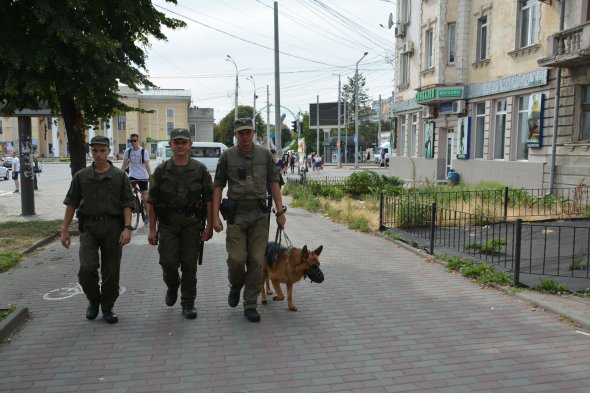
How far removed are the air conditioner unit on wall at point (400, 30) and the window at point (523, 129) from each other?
11.8 meters

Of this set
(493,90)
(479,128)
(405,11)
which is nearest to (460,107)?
(479,128)

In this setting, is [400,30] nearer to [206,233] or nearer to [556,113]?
[556,113]

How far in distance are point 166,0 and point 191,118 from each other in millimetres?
83924

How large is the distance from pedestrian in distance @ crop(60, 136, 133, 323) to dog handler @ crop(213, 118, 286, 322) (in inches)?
36.7

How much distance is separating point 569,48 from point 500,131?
19.5 ft

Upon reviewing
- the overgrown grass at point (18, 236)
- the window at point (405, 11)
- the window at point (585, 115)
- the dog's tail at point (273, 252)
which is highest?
A: the window at point (405, 11)

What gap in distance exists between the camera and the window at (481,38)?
21.9 m

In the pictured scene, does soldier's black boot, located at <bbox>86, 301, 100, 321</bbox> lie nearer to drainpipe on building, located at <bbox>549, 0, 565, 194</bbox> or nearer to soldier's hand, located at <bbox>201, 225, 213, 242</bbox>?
soldier's hand, located at <bbox>201, 225, 213, 242</bbox>

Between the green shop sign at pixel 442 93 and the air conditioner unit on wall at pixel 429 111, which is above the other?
the green shop sign at pixel 442 93

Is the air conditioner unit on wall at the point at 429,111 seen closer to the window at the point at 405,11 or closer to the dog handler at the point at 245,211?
the window at the point at 405,11

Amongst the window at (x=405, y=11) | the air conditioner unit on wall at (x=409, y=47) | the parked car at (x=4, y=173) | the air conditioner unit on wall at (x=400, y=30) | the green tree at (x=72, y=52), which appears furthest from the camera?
the parked car at (x=4, y=173)

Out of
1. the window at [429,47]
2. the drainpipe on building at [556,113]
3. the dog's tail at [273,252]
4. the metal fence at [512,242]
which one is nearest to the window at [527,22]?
the drainpipe on building at [556,113]

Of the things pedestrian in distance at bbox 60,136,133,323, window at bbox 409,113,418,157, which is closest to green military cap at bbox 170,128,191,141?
pedestrian in distance at bbox 60,136,133,323

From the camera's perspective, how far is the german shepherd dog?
17.7 ft
